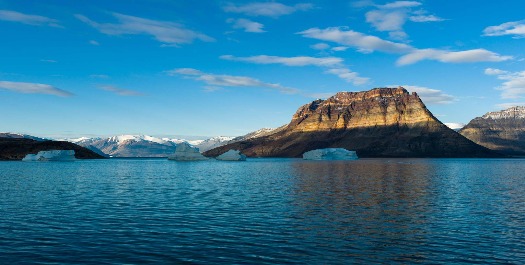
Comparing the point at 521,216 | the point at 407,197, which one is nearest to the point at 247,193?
the point at 407,197

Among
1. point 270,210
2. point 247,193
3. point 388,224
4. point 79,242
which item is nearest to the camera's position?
point 79,242

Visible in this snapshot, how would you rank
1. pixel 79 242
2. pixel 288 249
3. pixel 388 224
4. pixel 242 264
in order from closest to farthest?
pixel 242 264, pixel 288 249, pixel 79 242, pixel 388 224

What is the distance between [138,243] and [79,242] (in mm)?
4065

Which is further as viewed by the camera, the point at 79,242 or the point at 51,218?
the point at 51,218

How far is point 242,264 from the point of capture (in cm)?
2442

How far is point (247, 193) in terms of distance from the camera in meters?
63.6

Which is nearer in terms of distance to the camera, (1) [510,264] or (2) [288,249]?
(1) [510,264]

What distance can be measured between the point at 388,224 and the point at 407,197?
2268 cm

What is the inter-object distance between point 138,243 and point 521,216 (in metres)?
35.7

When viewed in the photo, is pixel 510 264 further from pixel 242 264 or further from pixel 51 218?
pixel 51 218

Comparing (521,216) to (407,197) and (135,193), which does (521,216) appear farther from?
(135,193)

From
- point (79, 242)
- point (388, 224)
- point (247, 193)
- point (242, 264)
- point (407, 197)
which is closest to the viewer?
point (242, 264)

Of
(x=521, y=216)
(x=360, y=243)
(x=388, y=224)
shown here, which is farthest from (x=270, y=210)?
(x=521, y=216)

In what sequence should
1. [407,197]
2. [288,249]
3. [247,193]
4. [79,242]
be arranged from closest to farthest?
[288,249]
[79,242]
[407,197]
[247,193]
